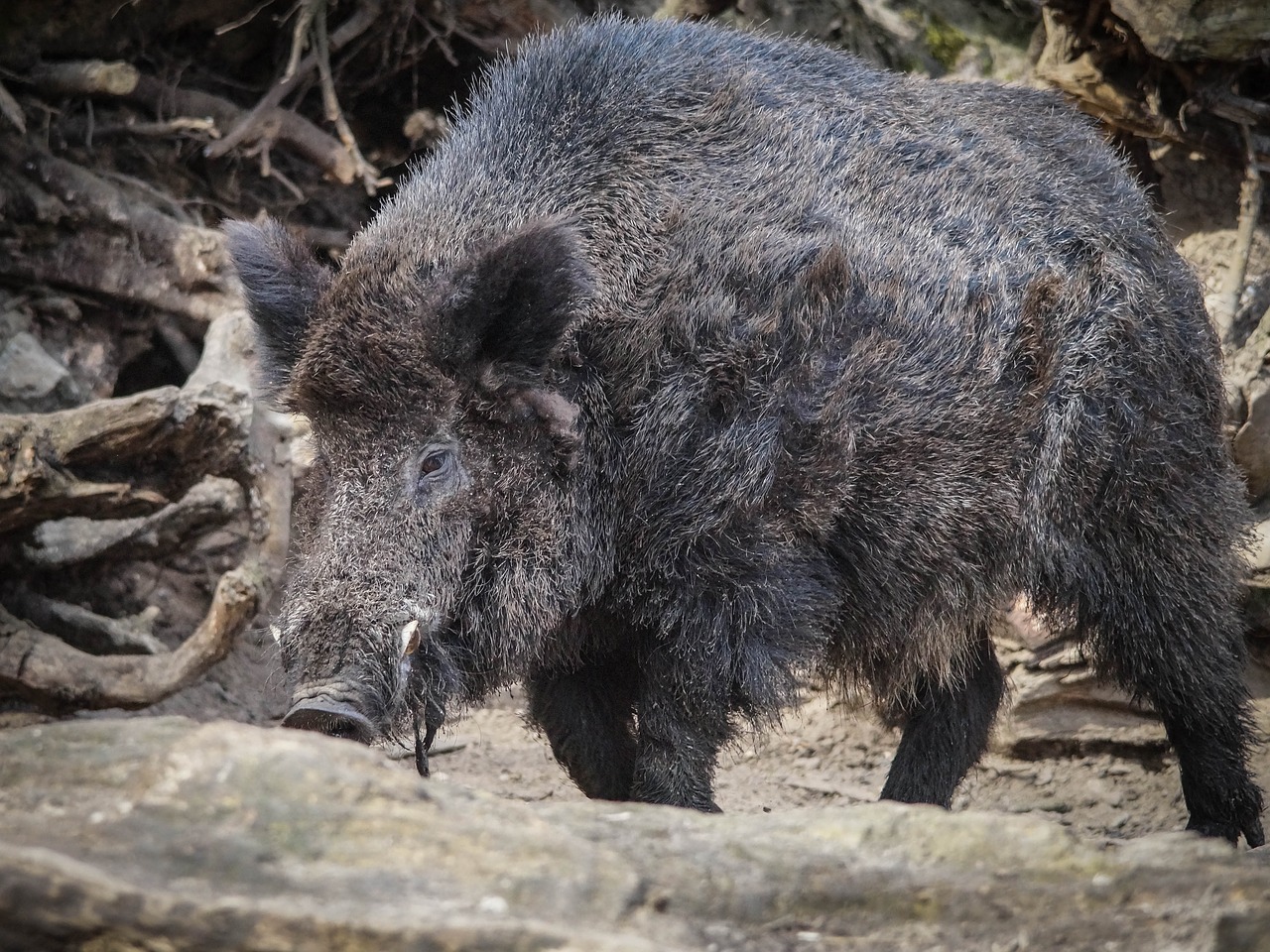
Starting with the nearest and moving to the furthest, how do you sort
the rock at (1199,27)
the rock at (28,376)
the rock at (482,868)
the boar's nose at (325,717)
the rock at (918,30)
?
1. the rock at (482,868)
2. the boar's nose at (325,717)
3. the rock at (1199,27)
4. the rock at (28,376)
5. the rock at (918,30)

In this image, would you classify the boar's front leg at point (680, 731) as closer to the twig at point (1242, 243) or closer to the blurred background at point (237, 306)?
the blurred background at point (237, 306)

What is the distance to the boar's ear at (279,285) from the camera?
13.1 ft

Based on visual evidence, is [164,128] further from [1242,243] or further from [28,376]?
[1242,243]

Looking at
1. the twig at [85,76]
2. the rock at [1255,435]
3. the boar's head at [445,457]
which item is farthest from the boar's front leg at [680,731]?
the twig at [85,76]

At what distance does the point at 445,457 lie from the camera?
12.3 ft

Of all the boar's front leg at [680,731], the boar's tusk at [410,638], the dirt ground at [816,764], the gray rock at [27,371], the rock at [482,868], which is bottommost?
the dirt ground at [816,764]

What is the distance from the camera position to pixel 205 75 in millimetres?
6711

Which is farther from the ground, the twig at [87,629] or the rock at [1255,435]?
the rock at [1255,435]

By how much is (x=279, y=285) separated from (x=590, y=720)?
1.59 metres

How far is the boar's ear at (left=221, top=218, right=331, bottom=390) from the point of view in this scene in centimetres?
399

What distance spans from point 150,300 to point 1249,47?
455cm

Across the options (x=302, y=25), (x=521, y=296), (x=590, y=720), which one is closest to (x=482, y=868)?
(x=521, y=296)

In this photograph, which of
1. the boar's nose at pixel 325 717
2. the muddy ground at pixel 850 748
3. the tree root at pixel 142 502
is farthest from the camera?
the muddy ground at pixel 850 748

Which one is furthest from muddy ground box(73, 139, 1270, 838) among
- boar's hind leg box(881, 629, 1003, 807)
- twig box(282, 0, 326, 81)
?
twig box(282, 0, 326, 81)
